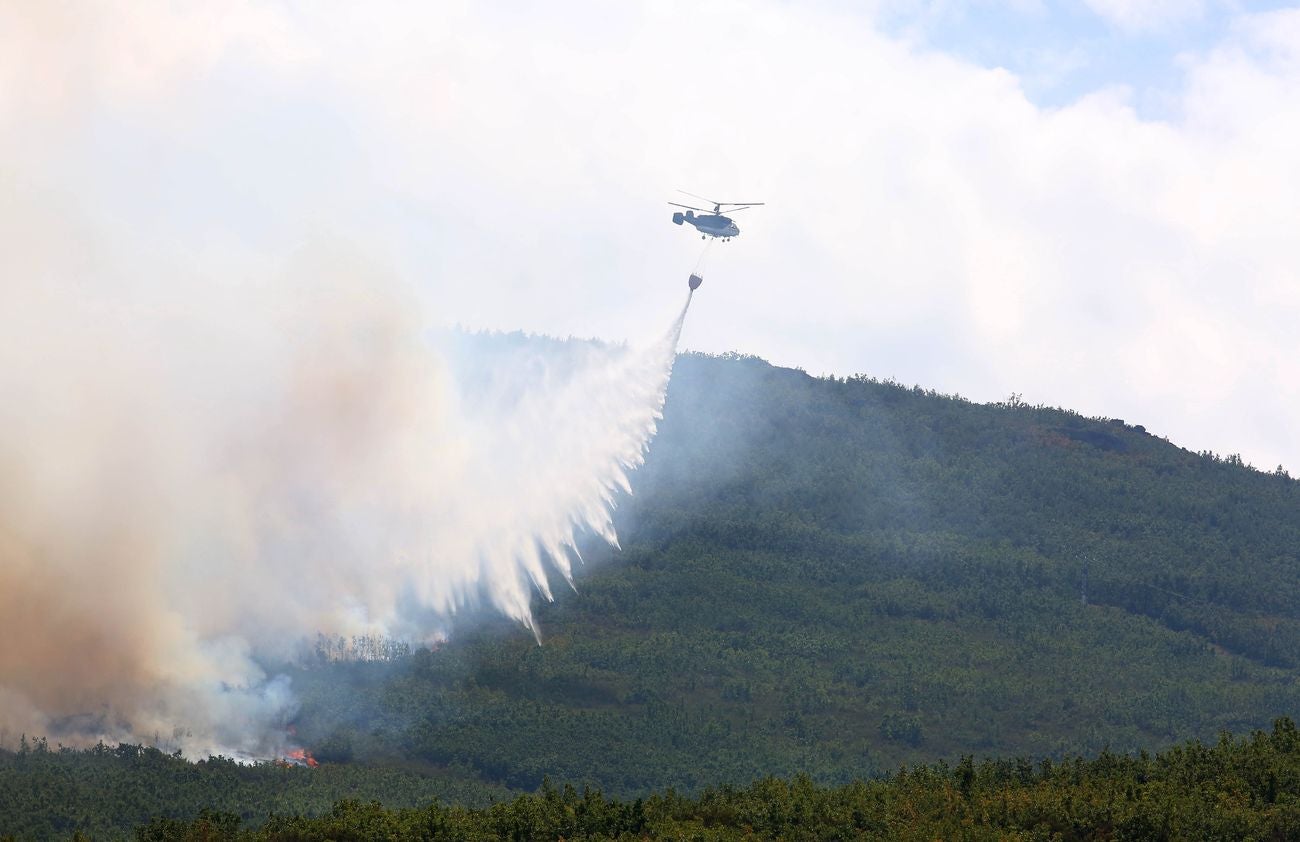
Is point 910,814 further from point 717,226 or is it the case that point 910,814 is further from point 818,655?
point 818,655

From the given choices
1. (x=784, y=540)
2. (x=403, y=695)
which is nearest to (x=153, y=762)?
(x=403, y=695)

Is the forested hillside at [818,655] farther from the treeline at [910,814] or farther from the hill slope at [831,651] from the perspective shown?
the treeline at [910,814]

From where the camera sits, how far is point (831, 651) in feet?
528

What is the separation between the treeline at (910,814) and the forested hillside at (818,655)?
17802 millimetres

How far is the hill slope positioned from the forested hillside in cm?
26

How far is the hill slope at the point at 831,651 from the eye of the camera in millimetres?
130625

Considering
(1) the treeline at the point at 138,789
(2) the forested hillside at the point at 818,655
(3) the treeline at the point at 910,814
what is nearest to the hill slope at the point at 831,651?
(2) the forested hillside at the point at 818,655

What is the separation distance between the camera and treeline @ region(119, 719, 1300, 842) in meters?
82.7

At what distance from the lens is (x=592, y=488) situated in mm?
141750

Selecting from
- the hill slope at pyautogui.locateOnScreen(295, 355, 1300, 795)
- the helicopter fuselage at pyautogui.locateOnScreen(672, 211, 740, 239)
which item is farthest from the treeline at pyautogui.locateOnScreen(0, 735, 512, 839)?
the helicopter fuselage at pyautogui.locateOnScreen(672, 211, 740, 239)

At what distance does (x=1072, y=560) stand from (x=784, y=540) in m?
28.3

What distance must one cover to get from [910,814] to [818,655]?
72.7 meters

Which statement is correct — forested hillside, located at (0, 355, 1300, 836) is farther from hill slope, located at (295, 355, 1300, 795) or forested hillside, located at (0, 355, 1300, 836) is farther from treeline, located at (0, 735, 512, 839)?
Result: treeline, located at (0, 735, 512, 839)

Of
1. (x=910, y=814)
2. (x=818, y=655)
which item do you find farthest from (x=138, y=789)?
(x=818, y=655)
